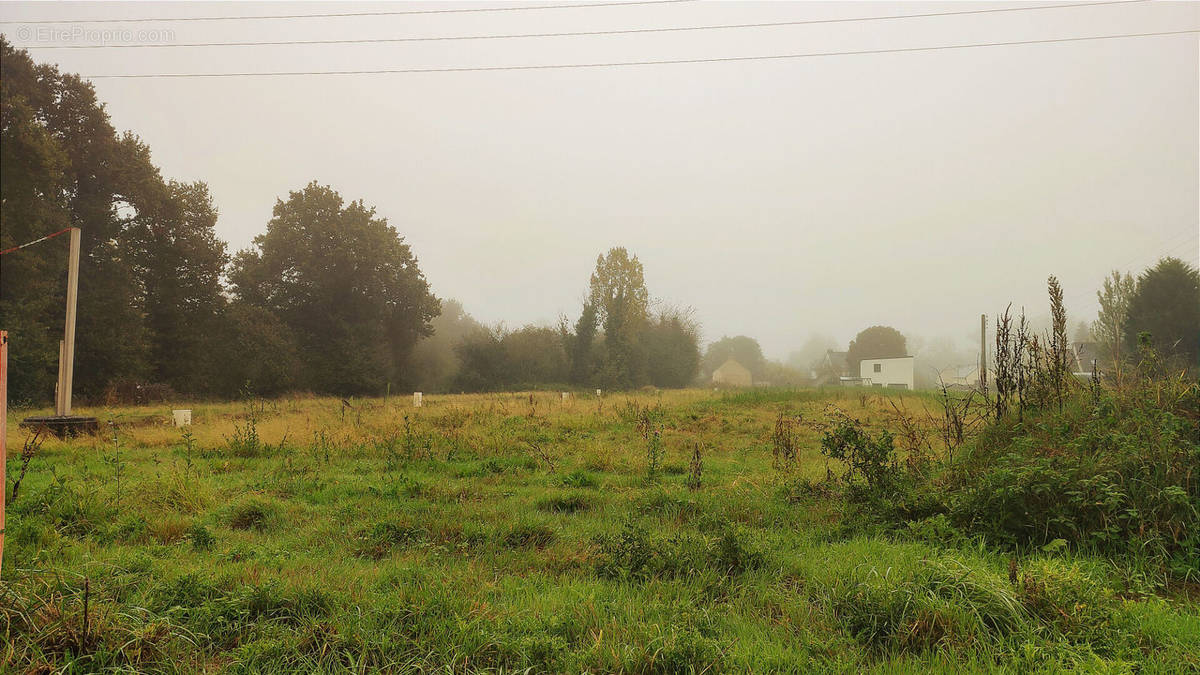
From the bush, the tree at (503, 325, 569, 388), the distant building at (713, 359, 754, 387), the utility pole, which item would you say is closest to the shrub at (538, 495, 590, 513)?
the bush

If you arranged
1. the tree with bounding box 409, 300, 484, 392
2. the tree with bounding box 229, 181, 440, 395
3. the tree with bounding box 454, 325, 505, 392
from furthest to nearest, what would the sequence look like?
1. the tree with bounding box 454, 325, 505, 392
2. the tree with bounding box 409, 300, 484, 392
3. the tree with bounding box 229, 181, 440, 395

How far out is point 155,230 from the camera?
2422 centimetres

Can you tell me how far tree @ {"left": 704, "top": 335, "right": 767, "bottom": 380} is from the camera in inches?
2082

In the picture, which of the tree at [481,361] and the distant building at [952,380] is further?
the tree at [481,361]

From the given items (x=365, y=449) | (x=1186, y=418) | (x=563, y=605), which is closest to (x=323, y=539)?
(x=563, y=605)

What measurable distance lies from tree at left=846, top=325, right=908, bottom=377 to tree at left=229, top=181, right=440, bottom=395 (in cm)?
4015

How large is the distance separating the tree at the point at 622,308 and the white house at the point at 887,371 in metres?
19.0

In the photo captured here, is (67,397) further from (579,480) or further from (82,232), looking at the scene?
(82,232)

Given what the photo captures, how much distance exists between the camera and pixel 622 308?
123 ft

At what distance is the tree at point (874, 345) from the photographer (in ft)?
163

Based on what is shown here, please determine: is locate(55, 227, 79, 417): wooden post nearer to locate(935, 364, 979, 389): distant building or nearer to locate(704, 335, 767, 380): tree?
locate(935, 364, 979, 389): distant building

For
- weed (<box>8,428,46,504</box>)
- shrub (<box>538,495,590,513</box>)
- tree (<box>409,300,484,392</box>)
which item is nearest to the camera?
weed (<box>8,428,46,504</box>)

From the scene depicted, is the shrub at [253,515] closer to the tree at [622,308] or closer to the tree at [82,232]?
the tree at [82,232]

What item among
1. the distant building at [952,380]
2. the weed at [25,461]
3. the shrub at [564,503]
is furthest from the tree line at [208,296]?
the distant building at [952,380]
